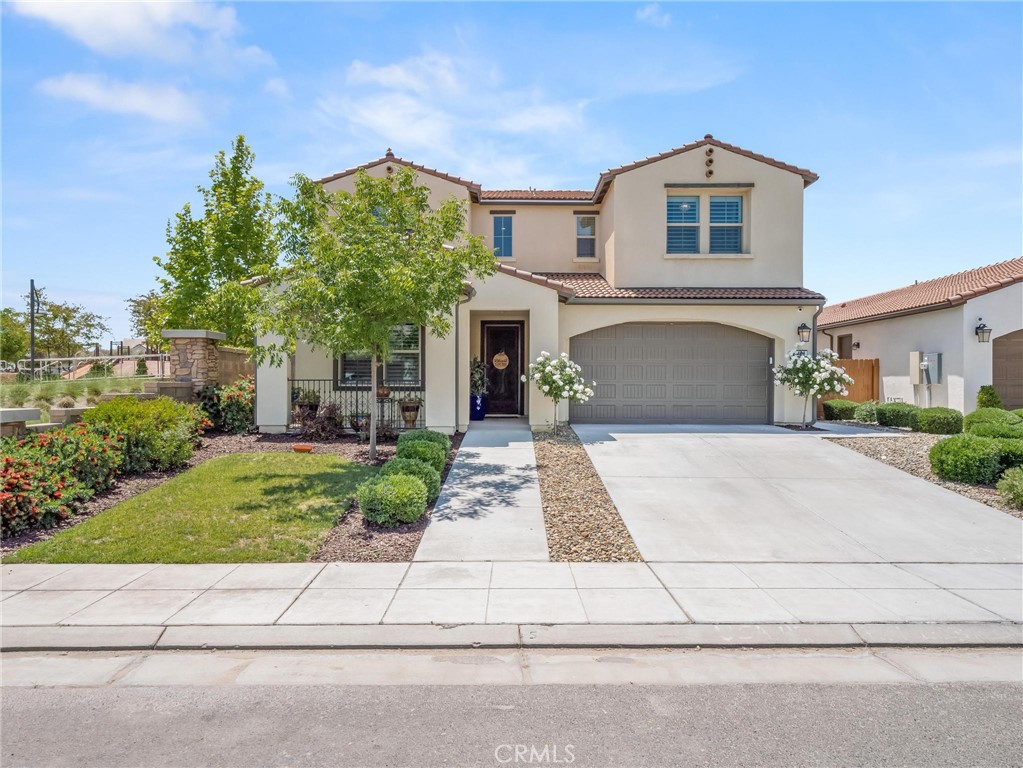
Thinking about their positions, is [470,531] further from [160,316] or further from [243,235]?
[160,316]

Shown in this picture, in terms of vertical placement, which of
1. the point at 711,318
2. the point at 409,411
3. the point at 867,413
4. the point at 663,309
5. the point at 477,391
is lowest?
the point at 867,413

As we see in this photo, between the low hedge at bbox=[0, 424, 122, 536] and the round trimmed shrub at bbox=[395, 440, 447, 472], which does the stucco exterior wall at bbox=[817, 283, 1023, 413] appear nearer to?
the round trimmed shrub at bbox=[395, 440, 447, 472]

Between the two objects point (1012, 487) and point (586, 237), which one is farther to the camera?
point (586, 237)

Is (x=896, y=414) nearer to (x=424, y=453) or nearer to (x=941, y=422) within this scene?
(x=941, y=422)

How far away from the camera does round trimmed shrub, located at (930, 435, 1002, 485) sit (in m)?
9.21

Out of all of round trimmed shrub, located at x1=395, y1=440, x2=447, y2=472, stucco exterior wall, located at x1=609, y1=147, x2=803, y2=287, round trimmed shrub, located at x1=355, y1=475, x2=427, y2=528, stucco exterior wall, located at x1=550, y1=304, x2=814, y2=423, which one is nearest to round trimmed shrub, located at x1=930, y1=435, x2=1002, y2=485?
stucco exterior wall, located at x1=550, y1=304, x2=814, y2=423

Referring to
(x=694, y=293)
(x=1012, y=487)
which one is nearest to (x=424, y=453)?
(x=1012, y=487)

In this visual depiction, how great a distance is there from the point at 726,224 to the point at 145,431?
13.9 meters

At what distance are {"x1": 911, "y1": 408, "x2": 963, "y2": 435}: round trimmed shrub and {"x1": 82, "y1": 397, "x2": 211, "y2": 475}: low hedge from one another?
51.3ft

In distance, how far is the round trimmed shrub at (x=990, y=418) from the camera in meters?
12.5

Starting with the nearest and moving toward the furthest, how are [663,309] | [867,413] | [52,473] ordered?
[52,473], [663,309], [867,413]

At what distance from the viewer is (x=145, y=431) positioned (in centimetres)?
957

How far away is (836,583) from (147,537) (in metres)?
7.21

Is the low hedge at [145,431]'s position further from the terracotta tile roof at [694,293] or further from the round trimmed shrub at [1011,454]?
the round trimmed shrub at [1011,454]
